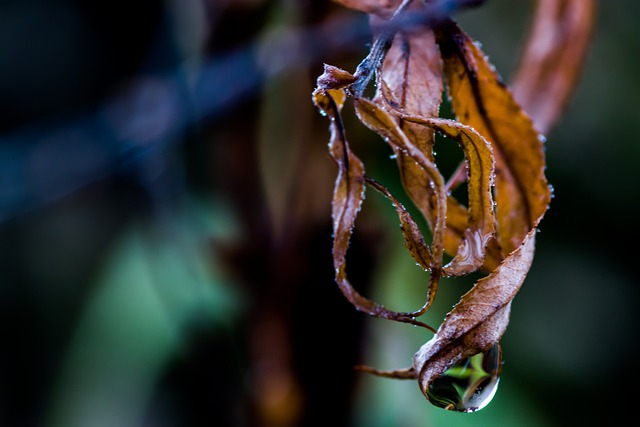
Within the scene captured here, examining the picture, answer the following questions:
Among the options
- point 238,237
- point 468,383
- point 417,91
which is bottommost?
point 238,237

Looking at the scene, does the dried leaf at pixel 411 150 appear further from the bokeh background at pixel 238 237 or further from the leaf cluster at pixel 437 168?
the bokeh background at pixel 238 237

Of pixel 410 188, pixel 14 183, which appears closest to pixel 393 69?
pixel 410 188

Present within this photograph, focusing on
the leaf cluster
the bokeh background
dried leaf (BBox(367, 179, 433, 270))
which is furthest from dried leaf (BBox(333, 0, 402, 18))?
the bokeh background

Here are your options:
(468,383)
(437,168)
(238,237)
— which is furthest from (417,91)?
(238,237)

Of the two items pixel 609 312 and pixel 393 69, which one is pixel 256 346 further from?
pixel 609 312

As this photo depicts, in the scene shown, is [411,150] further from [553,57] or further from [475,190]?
[553,57]

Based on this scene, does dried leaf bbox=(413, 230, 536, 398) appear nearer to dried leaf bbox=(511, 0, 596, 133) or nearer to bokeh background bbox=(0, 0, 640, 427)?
dried leaf bbox=(511, 0, 596, 133)

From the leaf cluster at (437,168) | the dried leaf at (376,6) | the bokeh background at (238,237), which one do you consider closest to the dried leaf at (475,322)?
the leaf cluster at (437,168)
